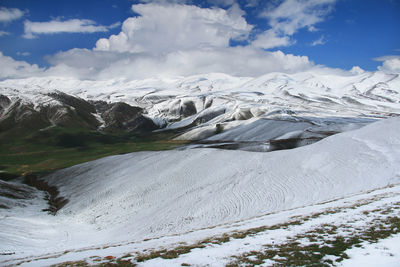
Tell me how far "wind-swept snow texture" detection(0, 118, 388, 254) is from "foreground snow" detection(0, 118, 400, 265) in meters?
0.11

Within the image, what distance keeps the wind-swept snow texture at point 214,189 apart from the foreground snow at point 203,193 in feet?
0.37

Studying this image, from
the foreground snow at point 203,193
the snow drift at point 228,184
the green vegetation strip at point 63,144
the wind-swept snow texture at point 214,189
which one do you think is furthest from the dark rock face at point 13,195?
the green vegetation strip at point 63,144

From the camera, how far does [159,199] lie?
40750 millimetres

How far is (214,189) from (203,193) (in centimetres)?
158

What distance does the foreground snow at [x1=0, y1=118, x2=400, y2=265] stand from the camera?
29.4m

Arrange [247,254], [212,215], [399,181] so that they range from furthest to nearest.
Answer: [212,215] < [399,181] < [247,254]

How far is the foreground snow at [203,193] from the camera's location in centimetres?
2942

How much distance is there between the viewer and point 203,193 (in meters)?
37.7

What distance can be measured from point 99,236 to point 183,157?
2566 centimetres

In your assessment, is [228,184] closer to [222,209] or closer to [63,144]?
[222,209]

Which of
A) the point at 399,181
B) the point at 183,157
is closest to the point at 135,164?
the point at 183,157

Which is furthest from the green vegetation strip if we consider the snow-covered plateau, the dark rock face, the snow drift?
the snow drift

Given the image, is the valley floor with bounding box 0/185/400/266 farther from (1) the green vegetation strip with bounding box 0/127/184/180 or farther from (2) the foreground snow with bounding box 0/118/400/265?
(1) the green vegetation strip with bounding box 0/127/184/180

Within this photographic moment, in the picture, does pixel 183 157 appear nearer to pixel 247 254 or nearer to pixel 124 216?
pixel 124 216
